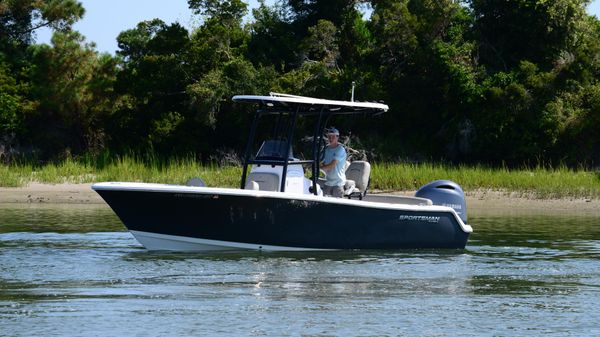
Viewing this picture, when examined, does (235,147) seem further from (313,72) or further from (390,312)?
(390,312)

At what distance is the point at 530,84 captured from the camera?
31422 millimetres

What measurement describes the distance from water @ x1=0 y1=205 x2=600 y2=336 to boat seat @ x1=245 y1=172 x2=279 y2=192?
88cm

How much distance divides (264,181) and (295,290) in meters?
3.30

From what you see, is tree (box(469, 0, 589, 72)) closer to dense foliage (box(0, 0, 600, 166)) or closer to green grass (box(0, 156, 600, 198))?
dense foliage (box(0, 0, 600, 166))

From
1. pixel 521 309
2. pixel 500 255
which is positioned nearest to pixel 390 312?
pixel 521 309

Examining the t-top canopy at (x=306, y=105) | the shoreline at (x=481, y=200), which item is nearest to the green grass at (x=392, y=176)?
the shoreline at (x=481, y=200)

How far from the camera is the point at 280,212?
1541cm

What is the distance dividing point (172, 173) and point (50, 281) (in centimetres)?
1608

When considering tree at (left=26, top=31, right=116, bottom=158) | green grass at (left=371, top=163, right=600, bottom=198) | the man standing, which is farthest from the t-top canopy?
tree at (left=26, top=31, right=116, bottom=158)

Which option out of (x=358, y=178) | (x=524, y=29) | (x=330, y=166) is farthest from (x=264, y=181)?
(x=524, y=29)

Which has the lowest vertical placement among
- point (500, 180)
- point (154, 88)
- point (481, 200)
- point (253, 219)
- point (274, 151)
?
point (481, 200)

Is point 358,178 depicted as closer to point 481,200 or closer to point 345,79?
point 481,200

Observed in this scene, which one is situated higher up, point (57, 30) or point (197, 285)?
point (57, 30)

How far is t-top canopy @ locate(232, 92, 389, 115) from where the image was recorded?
15570 millimetres
